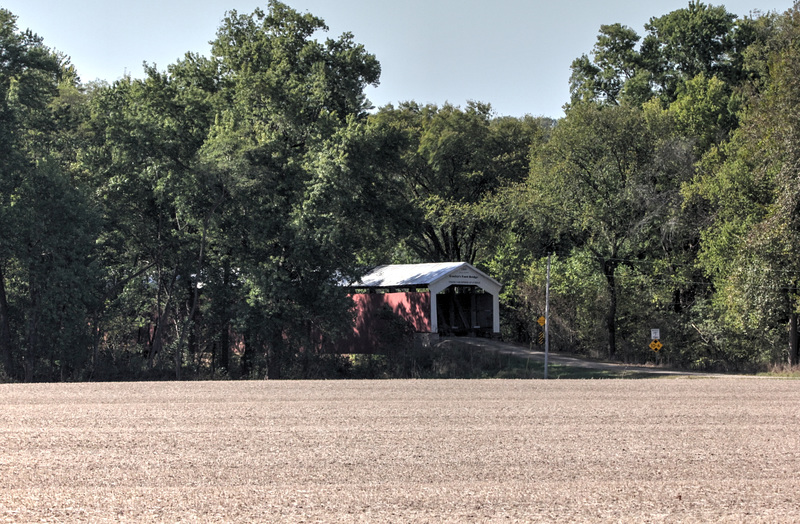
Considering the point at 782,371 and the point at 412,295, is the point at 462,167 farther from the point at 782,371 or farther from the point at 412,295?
the point at 782,371

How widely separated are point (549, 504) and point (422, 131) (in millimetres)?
45132

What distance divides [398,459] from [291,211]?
811 inches

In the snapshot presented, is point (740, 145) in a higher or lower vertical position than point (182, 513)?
higher

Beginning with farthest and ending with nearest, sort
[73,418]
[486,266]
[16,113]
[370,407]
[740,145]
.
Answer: [486,266] → [740,145] → [16,113] → [370,407] → [73,418]

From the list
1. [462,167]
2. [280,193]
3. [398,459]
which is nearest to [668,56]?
[462,167]

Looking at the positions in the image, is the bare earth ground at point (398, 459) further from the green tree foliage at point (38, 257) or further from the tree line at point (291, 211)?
the tree line at point (291, 211)

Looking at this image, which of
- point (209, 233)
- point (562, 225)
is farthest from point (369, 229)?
point (562, 225)

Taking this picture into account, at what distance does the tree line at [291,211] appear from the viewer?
98.0 ft

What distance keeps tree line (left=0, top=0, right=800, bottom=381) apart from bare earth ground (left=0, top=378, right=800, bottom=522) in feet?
37.5

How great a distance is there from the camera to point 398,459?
1167 cm

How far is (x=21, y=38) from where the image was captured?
35.0 metres

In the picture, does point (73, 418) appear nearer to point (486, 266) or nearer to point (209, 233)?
point (209, 233)

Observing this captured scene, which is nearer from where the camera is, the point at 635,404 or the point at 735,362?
the point at 635,404

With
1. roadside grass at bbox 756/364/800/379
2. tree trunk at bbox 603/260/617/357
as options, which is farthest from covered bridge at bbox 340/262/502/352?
roadside grass at bbox 756/364/800/379
